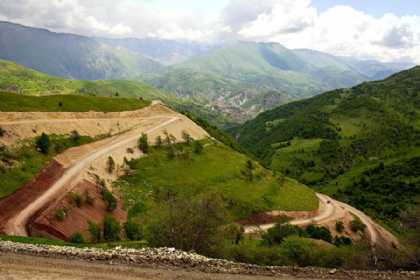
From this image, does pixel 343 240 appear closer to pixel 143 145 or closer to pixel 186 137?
pixel 186 137

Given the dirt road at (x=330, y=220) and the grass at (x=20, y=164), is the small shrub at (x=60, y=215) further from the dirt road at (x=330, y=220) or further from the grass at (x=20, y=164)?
the dirt road at (x=330, y=220)

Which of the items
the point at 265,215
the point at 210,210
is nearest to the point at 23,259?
the point at 210,210

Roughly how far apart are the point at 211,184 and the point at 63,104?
171ft

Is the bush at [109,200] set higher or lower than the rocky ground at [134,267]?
lower

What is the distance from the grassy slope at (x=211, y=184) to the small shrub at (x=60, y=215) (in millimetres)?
17808

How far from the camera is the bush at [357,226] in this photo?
127 meters

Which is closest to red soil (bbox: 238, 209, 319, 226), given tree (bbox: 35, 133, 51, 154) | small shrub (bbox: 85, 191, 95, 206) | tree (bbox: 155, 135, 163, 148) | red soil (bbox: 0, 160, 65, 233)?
tree (bbox: 155, 135, 163, 148)

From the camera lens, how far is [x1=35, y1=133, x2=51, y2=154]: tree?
83.6 meters

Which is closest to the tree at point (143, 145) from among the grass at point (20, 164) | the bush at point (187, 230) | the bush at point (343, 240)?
the grass at point (20, 164)

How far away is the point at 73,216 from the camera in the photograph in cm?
6750

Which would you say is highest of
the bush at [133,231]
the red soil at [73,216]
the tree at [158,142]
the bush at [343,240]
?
the tree at [158,142]

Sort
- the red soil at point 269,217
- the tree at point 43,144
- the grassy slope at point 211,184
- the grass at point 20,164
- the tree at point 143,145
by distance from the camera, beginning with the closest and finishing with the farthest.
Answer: the grass at point 20,164 → the tree at point 43,144 → the grassy slope at point 211,184 → the red soil at point 269,217 → the tree at point 143,145

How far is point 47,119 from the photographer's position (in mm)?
99312

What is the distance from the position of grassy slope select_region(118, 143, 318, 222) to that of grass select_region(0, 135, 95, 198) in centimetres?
1860
